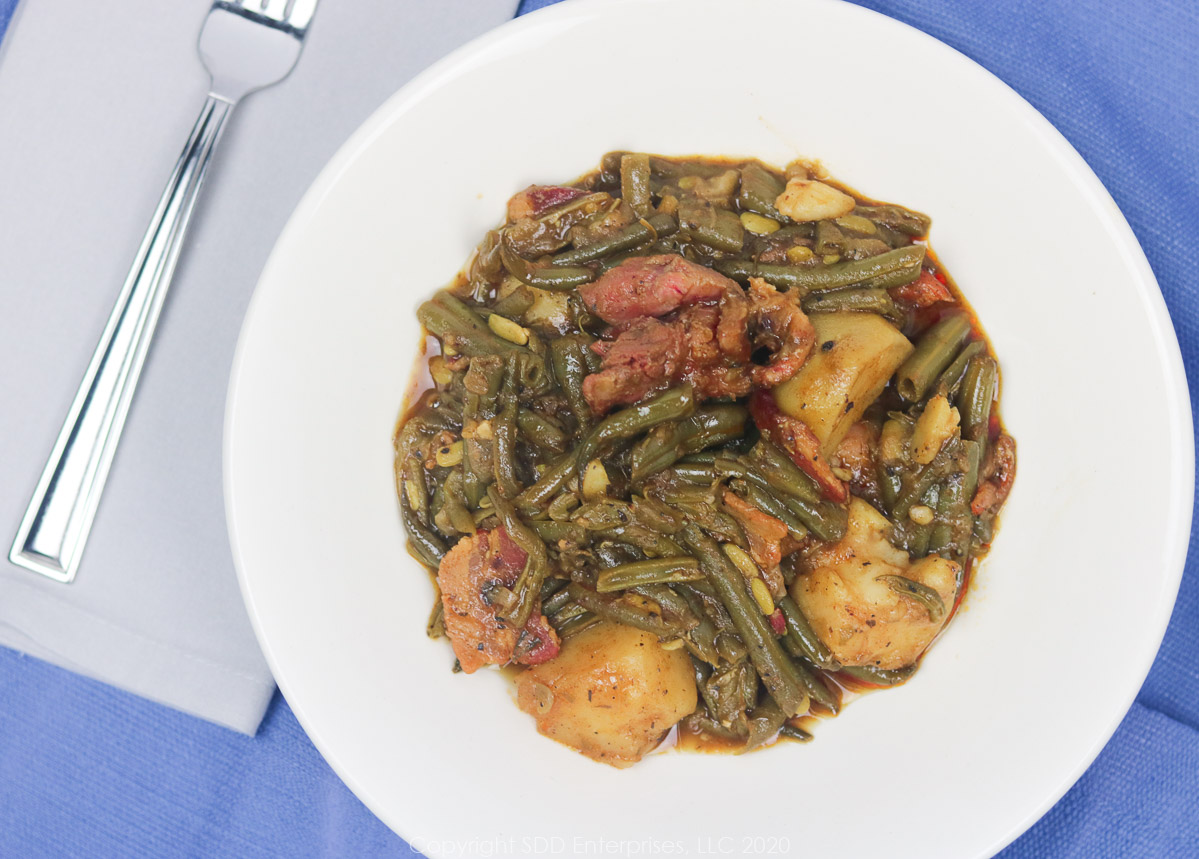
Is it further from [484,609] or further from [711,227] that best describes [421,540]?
[711,227]

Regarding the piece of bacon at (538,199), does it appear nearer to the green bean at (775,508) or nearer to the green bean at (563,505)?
the green bean at (563,505)

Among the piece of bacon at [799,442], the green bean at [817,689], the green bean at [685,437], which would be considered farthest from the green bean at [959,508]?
the green bean at [685,437]

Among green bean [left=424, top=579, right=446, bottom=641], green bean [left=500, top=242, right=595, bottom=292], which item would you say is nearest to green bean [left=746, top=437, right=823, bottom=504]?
green bean [left=500, top=242, right=595, bottom=292]

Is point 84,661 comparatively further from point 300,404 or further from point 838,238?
point 838,238

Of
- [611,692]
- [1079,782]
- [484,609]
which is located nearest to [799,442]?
[611,692]

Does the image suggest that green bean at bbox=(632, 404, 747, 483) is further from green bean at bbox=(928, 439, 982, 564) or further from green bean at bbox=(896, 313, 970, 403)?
green bean at bbox=(928, 439, 982, 564)

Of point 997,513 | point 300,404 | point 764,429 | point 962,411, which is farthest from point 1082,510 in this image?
point 300,404
